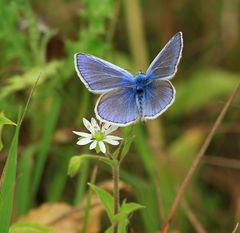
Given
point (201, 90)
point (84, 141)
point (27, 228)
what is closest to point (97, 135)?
point (84, 141)

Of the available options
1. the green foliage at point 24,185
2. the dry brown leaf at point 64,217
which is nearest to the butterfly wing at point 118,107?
the dry brown leaf at point 64,217

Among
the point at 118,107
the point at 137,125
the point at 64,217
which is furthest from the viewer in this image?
the point at 137,125

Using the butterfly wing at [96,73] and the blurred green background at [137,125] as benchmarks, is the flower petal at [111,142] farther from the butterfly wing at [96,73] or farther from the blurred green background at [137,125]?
the blurred green background at [137,125]

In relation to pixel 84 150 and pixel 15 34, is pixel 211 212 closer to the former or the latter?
pixel 84 150

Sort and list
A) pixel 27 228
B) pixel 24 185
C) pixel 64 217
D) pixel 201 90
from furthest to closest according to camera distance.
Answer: pixel 201 90
pixel 24 185
pixel 64 217
pixel 27 228

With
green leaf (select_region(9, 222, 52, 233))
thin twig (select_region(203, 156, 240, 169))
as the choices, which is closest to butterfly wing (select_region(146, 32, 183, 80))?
green leaf (select_region(9, 222, 52, 233))

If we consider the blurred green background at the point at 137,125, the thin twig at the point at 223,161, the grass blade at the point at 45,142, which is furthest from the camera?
the thin twig at the point at 223,161

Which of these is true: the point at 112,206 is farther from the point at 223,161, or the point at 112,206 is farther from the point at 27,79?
the point at 223,161

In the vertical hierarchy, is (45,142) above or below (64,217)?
above
